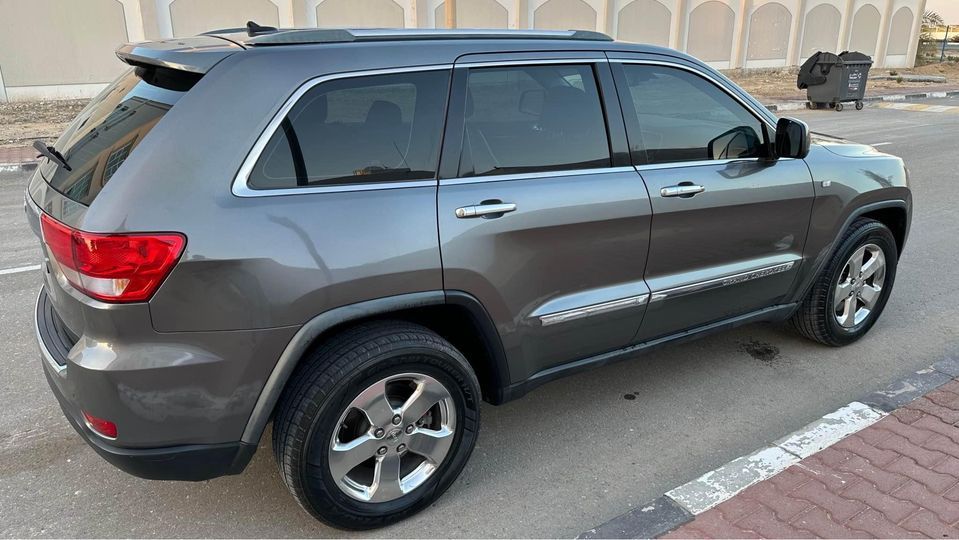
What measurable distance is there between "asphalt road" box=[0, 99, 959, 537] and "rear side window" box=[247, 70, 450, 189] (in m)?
1.37

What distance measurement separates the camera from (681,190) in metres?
→ 3.37

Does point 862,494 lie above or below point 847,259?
below

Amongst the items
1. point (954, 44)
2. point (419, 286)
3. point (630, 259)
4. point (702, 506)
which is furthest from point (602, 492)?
point (954, 44)

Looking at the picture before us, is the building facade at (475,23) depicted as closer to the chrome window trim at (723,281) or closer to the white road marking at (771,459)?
the chrome window trim at (723,281)

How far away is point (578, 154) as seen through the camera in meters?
3.17

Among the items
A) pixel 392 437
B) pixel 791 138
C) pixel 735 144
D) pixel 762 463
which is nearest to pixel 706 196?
pixel 735 144

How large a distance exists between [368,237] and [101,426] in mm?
1080

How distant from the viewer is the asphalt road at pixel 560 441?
2.93 m

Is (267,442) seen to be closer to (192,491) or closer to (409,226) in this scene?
(192,491)

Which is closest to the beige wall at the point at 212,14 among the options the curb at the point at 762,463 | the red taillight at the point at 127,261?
the red taillight at the point at 127,261

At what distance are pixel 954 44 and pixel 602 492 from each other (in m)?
47.8

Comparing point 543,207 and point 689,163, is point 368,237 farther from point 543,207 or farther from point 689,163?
point 689,163

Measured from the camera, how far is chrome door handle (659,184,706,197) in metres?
3.32

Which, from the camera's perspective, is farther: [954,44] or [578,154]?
[954,44]
